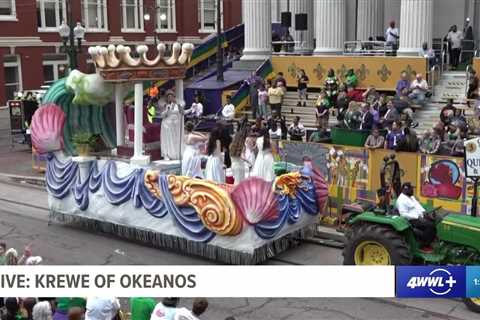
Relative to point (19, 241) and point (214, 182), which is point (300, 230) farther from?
point (19, 241)

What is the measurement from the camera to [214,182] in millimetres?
11570

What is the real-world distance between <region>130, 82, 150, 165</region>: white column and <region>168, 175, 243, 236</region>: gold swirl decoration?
3.84 ft

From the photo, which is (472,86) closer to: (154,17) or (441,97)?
(441,97)

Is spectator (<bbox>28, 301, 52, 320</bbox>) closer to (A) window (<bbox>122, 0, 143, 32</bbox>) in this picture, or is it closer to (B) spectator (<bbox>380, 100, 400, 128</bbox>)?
(B) spectator (<bbox>380, 100, 400, 128</bbox>)

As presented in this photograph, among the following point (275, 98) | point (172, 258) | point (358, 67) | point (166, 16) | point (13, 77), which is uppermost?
point (166, 16)

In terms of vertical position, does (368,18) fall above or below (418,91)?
above

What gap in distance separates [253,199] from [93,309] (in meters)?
4.29

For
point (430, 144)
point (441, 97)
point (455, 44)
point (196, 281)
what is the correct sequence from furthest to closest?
point (455, 44), point (441, 97), point (430, 144), point (196, 281)

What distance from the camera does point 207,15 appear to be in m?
52.7

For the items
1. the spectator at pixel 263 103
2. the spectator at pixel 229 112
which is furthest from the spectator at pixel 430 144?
the spectator at pixel 263 103

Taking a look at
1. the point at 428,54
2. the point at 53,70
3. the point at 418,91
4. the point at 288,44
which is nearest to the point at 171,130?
the point at 418,91

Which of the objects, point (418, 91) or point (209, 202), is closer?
point (209, 202)

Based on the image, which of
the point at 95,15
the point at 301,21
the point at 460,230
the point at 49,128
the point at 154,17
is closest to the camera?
the point at 460,230

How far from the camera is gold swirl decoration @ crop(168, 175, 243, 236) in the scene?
11070 mm
